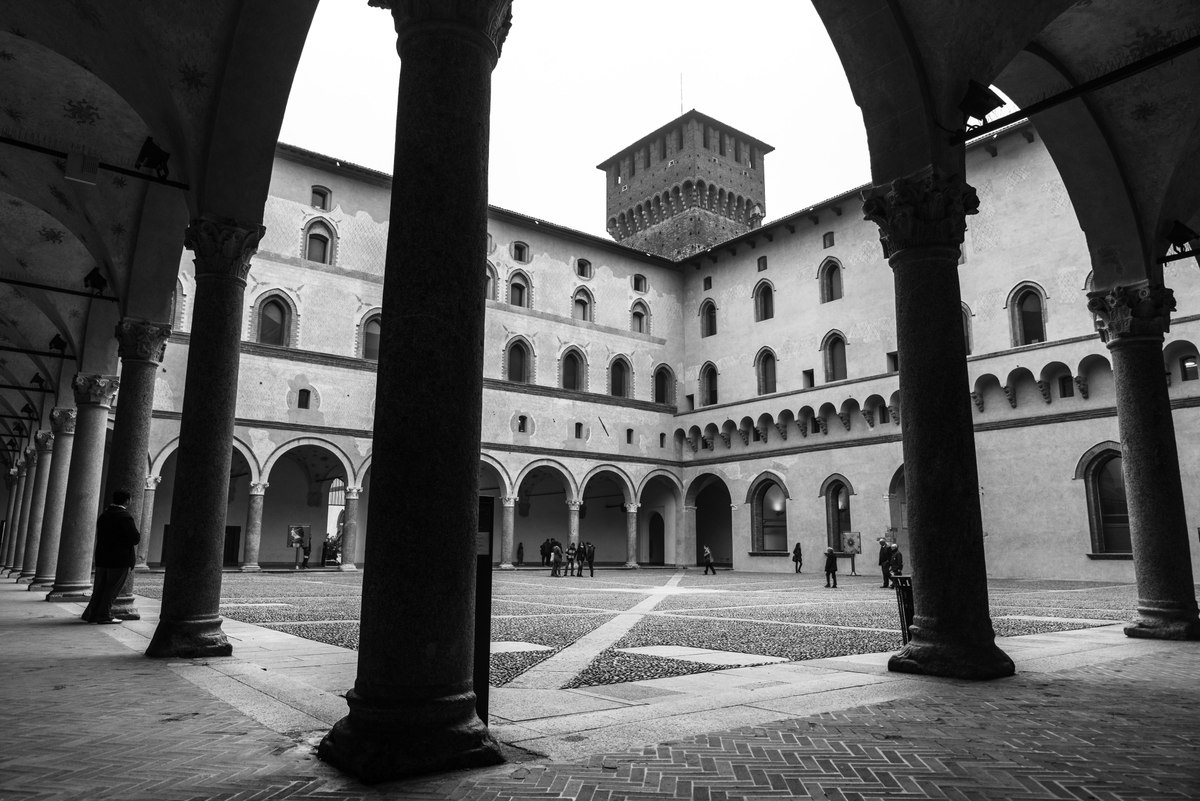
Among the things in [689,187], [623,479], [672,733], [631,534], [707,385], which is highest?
[689,187]

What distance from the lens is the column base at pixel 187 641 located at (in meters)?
6.54

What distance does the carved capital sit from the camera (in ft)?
23.5

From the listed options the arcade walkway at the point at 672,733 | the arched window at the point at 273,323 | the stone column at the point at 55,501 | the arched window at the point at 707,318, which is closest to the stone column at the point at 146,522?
the arched window at the point at 273,323

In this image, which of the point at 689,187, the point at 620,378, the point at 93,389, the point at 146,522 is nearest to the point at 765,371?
the point at 620,378

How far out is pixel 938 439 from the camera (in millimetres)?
5945

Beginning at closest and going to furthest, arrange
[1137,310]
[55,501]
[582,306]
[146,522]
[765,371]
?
[1137,310] → [55,501] → [146,522] → [765,371] → [582,306]

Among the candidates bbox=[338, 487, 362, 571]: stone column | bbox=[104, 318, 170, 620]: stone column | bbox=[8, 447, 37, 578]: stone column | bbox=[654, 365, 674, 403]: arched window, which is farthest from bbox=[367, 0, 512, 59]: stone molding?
bbox=[654, 365, 674, 403]: arched window

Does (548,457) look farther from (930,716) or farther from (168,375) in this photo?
(930,716)

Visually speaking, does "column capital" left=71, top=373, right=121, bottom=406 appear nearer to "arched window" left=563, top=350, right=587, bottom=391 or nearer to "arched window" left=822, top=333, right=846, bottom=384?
"arched window" left=563, top=350, right=587, bottom=391

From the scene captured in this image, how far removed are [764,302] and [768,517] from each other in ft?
28.7

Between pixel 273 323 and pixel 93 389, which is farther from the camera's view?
pixel 273 323

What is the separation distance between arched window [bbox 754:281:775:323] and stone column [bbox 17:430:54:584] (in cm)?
2449

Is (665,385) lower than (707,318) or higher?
lower

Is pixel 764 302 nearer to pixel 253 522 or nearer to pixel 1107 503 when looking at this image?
pixel 1107 503
